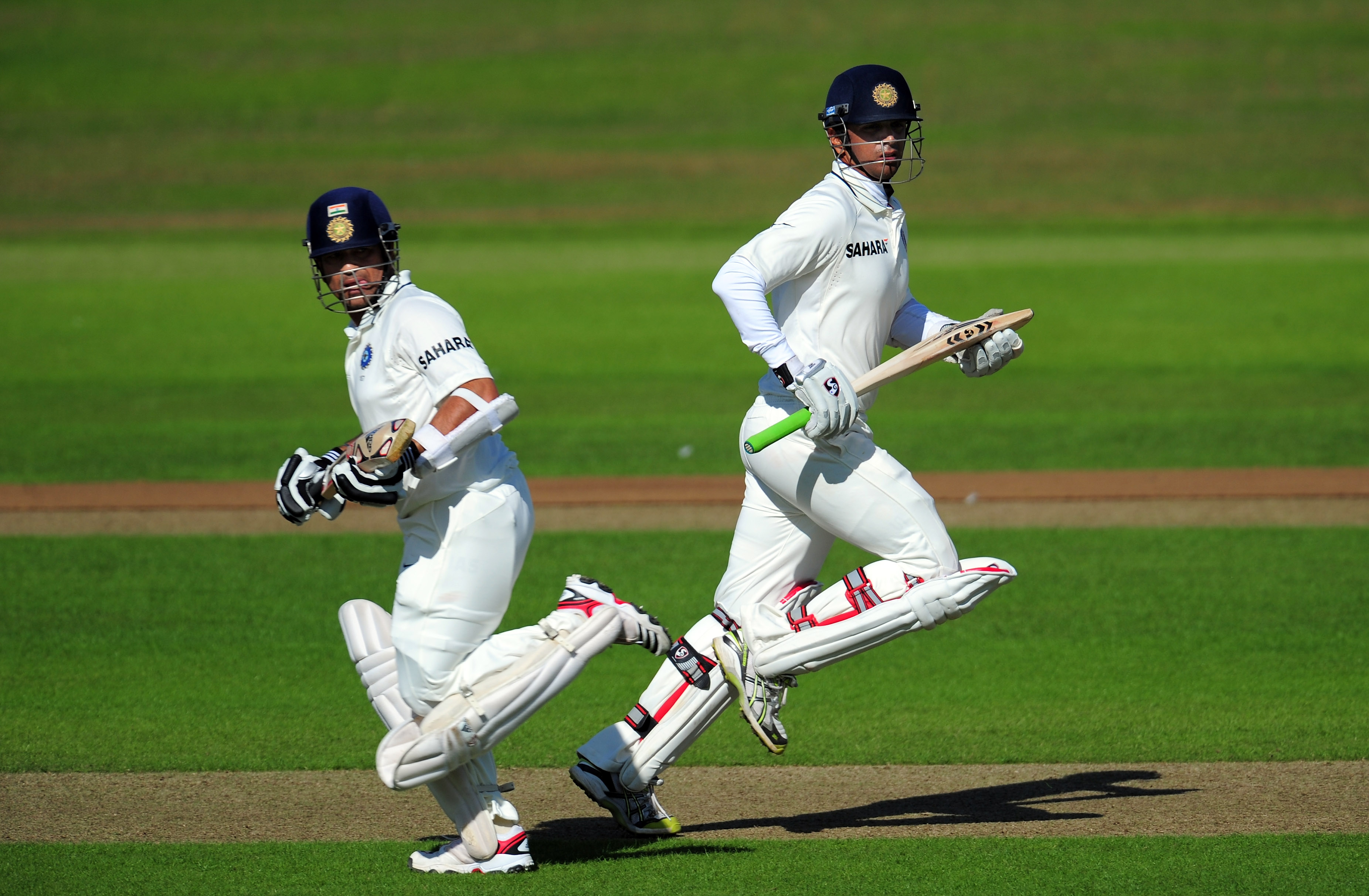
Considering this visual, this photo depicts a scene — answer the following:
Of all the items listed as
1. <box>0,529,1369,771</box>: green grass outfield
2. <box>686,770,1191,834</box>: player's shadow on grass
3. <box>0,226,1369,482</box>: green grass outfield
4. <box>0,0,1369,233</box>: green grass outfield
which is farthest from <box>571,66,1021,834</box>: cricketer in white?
<box>0,0,1369,233</box>: green grass outfield

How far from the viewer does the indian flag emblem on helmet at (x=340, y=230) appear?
499 centimetres

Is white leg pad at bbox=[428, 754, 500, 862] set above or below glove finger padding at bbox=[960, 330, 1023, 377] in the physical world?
below

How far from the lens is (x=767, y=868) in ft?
16.5

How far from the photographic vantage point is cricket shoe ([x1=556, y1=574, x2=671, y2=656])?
4902 millimetres

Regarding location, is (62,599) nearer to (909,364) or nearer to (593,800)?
(593,800)

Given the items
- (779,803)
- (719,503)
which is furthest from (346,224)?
(719,503)

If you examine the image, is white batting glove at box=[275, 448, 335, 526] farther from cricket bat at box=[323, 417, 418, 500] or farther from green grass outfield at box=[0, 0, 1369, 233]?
green grass outfield at box=[0, 0, 1369, 233]

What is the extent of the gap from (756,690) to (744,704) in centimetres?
6

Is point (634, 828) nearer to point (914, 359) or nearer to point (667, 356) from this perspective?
point (914, 359)

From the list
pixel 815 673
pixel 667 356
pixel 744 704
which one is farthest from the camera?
pixel 667 356

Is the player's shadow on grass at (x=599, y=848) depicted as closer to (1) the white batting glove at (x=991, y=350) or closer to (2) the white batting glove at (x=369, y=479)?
(2) the white batting glove at (x=369, y=479)

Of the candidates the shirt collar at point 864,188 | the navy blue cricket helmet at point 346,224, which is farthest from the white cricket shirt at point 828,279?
the navy blue cricket helmet at point 346,224

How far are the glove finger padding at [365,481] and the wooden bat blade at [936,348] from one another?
166 centimetres

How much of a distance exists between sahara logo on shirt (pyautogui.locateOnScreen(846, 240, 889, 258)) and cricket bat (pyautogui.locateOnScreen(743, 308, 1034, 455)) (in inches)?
14.5
